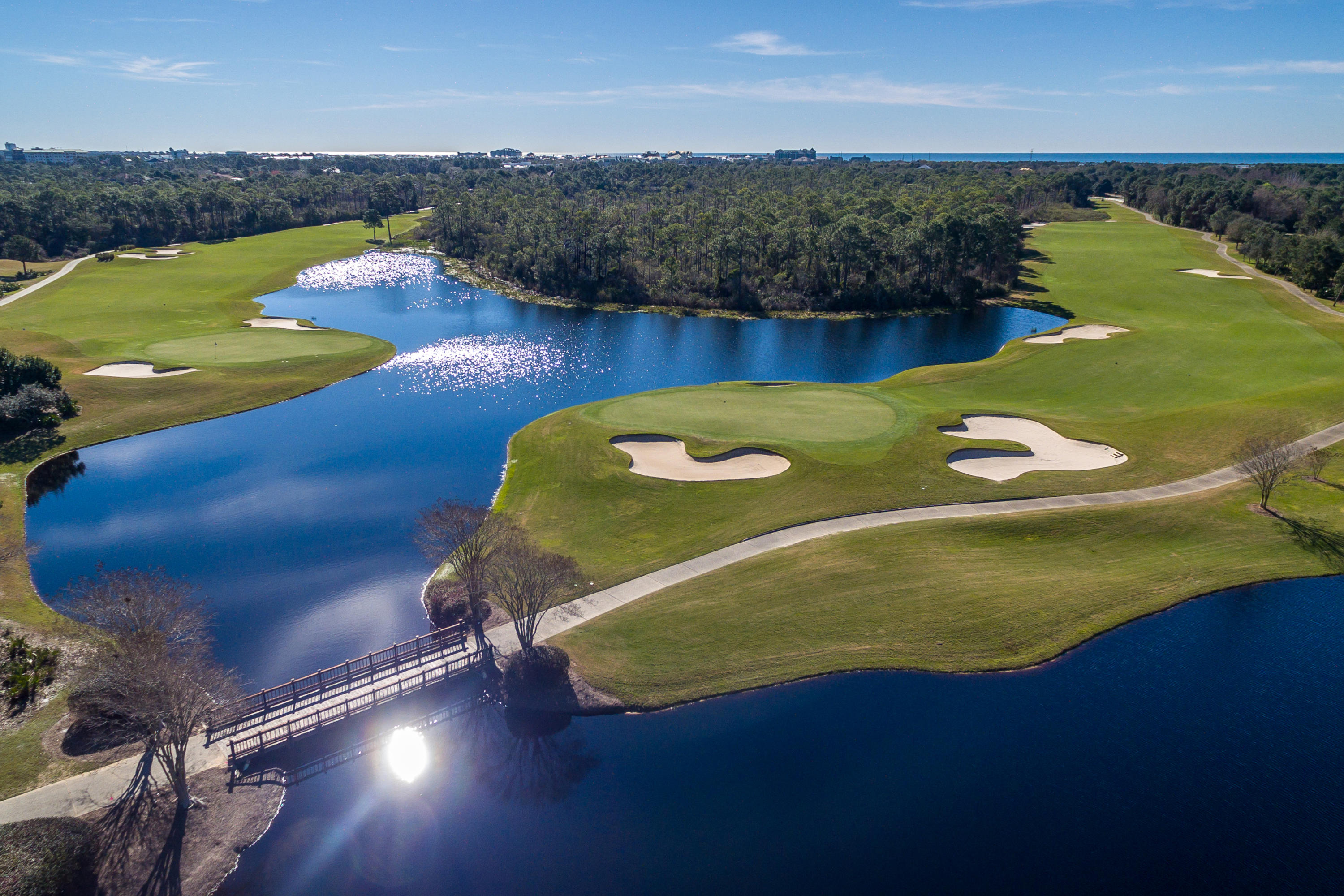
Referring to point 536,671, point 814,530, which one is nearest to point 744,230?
point 814,530

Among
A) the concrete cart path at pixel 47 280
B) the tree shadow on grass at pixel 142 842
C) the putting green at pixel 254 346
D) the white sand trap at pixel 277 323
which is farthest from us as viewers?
the concrete cart path at pixel 47 280

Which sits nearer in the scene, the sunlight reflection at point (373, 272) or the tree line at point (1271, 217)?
the tree line at point (1271, 217)

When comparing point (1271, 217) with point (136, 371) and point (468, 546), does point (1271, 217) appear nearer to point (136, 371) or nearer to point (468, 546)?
point (468, 546)

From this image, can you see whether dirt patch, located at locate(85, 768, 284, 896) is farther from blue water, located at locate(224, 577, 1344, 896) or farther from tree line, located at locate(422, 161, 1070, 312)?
tree line, located at locate(422, 161, 1070, 312)

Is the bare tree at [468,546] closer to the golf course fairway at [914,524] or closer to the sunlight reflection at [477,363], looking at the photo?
the golf course fairway at [914,524]

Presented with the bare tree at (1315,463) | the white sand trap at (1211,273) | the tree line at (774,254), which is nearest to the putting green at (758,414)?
the bare tree at (1315,463)

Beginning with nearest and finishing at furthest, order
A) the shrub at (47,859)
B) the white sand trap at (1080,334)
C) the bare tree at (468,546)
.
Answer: the shrub at (47,859)
the bare tree at (468,546)
the white sand trap at (1080,334)
